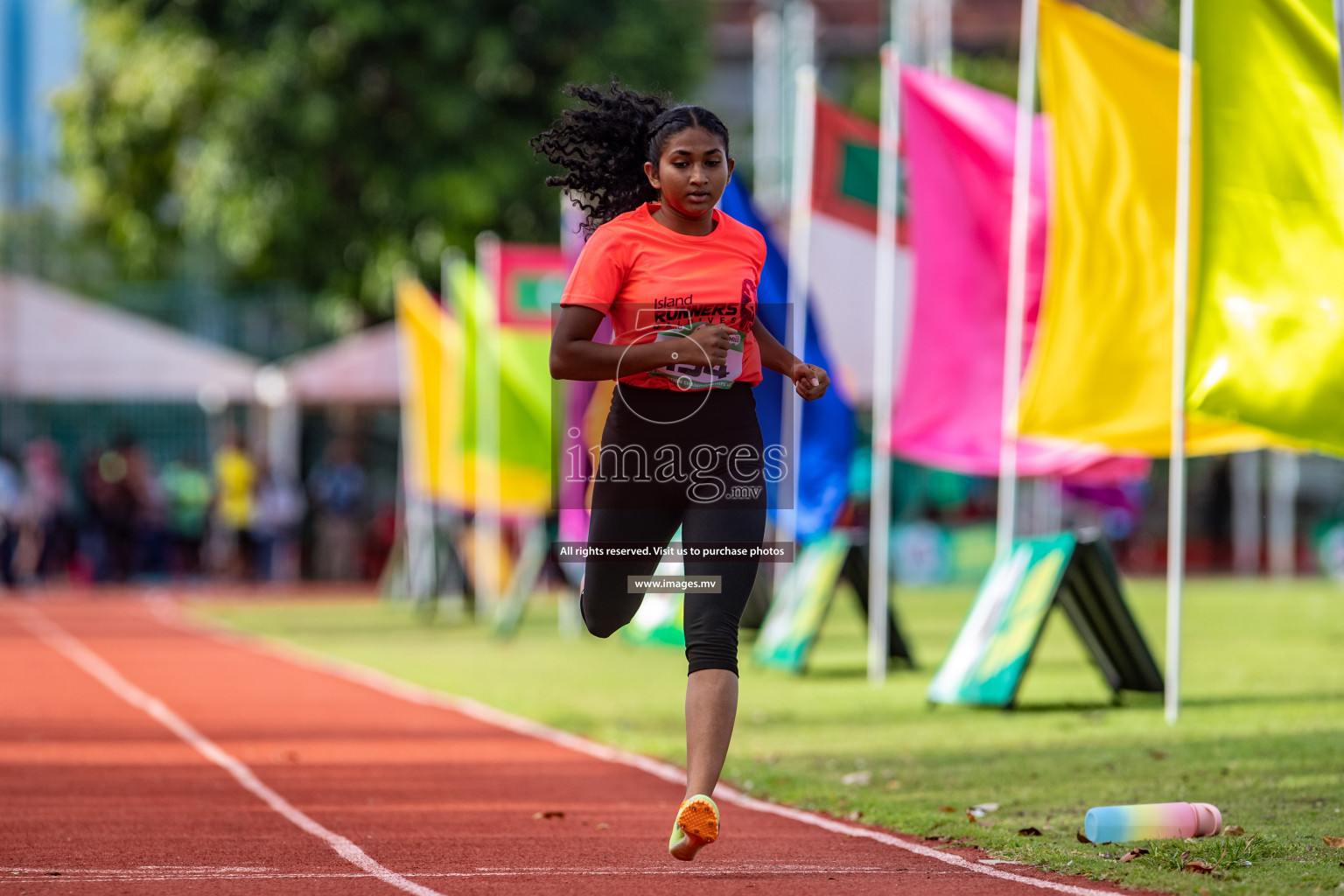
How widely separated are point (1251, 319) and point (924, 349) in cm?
348

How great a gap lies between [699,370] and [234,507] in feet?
76.8

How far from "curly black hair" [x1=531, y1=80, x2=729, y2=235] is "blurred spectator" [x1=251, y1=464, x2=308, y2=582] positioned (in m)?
22.6

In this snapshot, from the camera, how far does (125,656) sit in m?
15.9

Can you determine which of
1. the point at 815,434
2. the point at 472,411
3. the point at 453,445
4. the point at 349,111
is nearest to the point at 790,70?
the point at 349,111

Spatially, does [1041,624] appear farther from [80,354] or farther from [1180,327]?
[80,354]

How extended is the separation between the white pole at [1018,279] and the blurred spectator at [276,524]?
1774 cm

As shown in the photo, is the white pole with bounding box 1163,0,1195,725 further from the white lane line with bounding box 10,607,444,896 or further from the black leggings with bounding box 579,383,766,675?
the black leggings with bounding box 579,383,766,675

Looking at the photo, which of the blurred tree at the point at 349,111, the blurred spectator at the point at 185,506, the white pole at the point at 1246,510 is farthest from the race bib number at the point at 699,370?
the white pole at the point at 1246,510

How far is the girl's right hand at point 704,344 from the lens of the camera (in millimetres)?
5453

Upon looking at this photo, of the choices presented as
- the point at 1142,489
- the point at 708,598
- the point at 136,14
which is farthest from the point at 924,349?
the point at 136,14

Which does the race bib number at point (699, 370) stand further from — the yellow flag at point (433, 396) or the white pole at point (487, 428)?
the yellow flag at point (433, 396)

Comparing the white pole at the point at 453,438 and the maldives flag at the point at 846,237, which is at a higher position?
the maldives flag at the point at 846,237

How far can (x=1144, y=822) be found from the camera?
6.01 metres

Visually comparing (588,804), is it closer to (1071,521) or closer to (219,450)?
(219,450)
